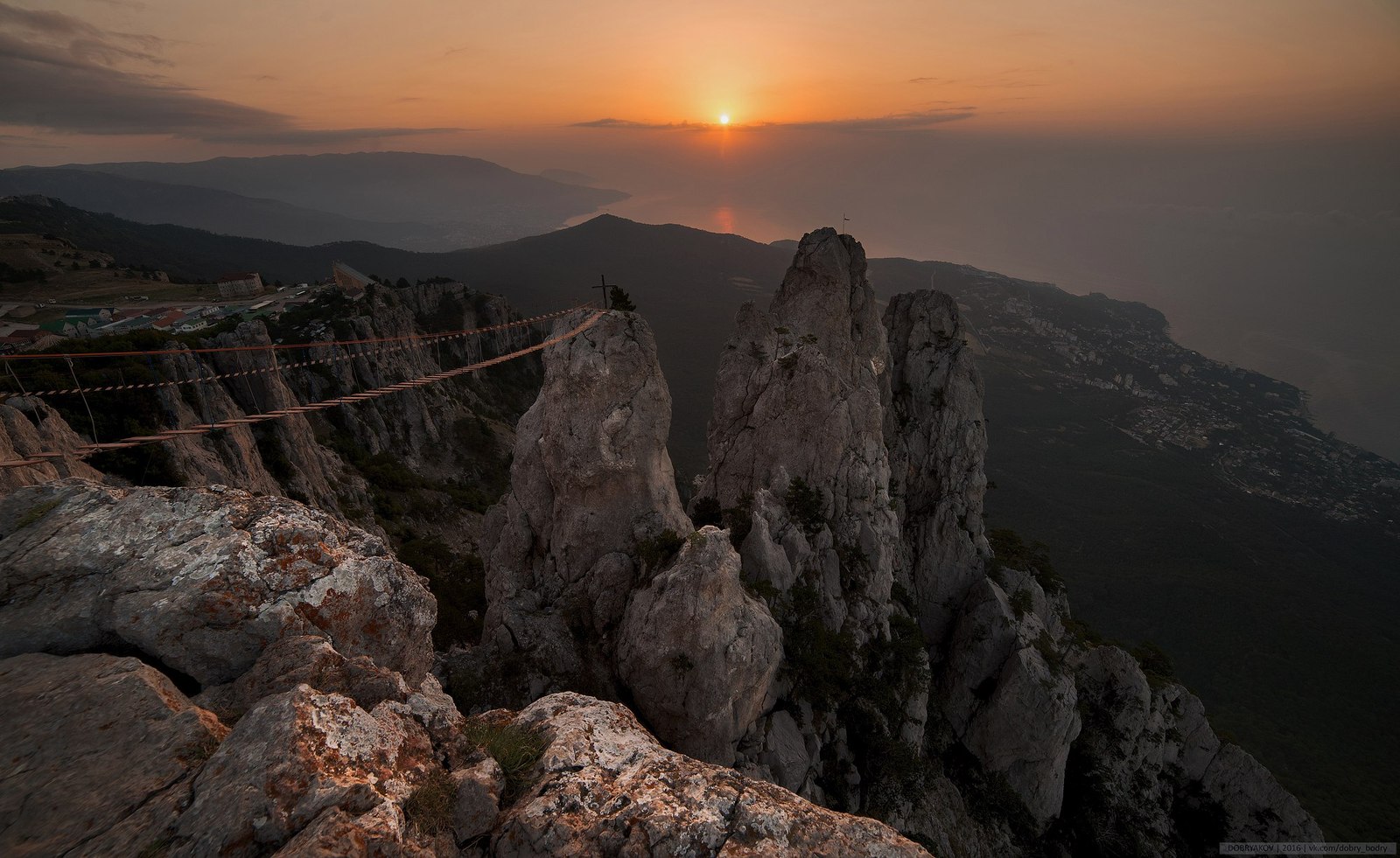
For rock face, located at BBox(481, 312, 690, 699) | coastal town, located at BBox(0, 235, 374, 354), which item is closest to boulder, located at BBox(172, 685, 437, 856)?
rock face, located at BBox(481, 312, 690, 699)

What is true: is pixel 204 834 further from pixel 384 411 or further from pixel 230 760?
pixel 384 411

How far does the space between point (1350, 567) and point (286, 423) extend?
148847 millimetres

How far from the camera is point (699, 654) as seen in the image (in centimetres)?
1695

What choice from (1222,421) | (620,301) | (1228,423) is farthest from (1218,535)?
(620,301)

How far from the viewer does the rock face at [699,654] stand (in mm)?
16984

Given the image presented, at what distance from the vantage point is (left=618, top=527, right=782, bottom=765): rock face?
16984mm

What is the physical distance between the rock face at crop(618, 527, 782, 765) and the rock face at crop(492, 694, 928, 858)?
8.20 m

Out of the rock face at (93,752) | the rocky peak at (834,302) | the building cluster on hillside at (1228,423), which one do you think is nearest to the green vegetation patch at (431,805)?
the rock face at (93,752)

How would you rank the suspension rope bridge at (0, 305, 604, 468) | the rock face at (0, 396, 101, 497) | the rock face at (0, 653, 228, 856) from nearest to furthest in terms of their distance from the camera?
the rock face at (0, 653, 228, 856), the suspension rope bridge at (0, 305, 604, 468), the rock face at (0, 396, 101, 497)

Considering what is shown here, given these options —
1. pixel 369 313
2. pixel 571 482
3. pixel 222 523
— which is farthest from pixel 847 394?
pixel 369 313

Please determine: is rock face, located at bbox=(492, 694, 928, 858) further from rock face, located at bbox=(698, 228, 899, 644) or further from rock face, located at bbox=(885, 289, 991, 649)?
rock face, located at bbox=(885, 289, 991, 649)

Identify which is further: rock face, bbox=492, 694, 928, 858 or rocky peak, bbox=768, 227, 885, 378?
rocky peak, bbox=768, 227, 885, 378

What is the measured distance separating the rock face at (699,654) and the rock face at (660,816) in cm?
820

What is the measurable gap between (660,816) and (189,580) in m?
7.46
